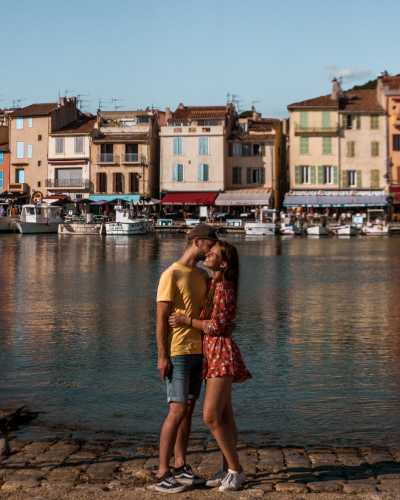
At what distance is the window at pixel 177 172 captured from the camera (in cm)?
6931

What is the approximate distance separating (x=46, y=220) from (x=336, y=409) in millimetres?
57636

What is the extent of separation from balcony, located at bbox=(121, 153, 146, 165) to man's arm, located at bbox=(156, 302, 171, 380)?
65575 mm

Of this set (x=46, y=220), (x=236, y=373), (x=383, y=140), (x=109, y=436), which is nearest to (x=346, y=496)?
(x=236, y=373)

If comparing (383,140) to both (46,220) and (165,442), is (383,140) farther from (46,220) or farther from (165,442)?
(165,442)

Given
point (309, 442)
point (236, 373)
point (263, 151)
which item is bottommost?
point (309, 442)

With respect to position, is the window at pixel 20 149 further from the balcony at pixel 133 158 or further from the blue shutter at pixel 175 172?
the blue shutter at pixel 175 172

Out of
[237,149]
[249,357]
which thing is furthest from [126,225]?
[249,357]

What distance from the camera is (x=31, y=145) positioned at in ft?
240

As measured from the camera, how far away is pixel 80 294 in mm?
16922

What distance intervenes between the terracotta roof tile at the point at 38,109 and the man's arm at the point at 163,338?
7042 centimetres

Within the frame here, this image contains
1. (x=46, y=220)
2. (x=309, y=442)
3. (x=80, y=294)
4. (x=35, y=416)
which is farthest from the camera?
(x=46, y=220)

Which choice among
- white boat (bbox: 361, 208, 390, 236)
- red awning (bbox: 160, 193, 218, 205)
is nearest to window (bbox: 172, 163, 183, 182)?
red awning (bbox: 160, 193, 218, 205)

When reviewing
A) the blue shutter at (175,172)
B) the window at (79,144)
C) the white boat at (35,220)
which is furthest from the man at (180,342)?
the window at (79,144)

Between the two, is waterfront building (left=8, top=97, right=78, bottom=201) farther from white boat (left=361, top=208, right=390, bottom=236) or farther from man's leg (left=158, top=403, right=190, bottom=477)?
man's leg (left=158, top=403, right=190, bottom=477)
